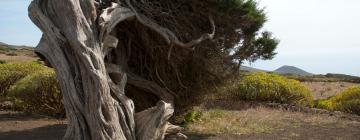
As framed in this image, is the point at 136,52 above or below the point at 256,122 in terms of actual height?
above

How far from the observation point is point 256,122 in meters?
10.2

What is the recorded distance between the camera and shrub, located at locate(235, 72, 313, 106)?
13.7m

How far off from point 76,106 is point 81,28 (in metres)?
Answer: 1.00

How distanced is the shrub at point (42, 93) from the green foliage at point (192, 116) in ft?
9.58

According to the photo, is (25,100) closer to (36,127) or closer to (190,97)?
(36,127)

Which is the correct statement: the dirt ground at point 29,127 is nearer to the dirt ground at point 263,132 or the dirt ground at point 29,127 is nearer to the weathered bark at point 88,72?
the dirt ground at point 263,132

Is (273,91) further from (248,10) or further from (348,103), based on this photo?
(248,10)

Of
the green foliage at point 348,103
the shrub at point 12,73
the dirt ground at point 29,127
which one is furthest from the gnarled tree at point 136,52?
the shrub at point 12,73

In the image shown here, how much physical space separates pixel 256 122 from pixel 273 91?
3.72m

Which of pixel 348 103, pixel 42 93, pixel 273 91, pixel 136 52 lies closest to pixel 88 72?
pixel 136 52

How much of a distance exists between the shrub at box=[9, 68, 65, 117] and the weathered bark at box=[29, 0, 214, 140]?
407 centimetres

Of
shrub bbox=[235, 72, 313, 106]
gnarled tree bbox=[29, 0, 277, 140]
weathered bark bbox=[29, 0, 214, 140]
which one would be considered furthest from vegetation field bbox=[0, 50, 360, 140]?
weathered bark bbox=[29, 0, 214, 140]

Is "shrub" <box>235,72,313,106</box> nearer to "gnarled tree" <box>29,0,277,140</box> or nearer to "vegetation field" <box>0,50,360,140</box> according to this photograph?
"vegetation field" <box>0,50,360,140</box>

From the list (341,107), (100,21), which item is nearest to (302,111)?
(341,107)
